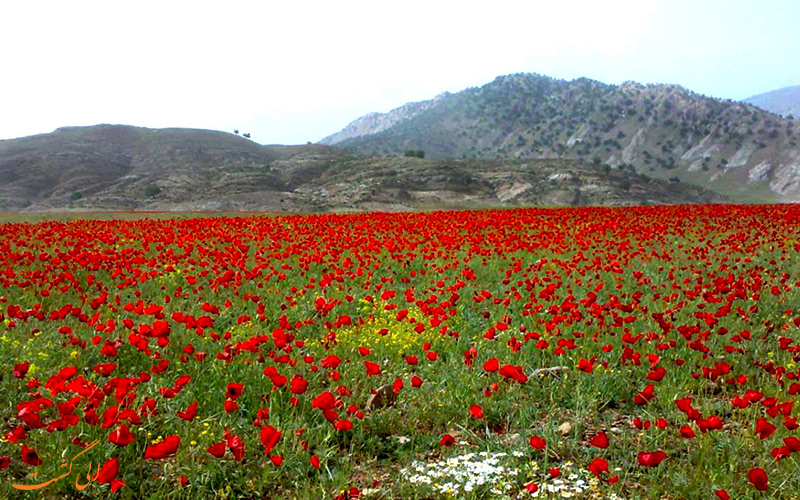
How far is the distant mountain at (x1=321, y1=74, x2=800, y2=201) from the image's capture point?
134125mm

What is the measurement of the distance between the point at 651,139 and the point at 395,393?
572 ft

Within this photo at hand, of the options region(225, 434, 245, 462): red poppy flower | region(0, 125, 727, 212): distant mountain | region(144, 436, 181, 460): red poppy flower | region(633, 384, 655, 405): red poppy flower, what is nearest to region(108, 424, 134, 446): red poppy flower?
region(144, 436, 181, 460): red poppy flower

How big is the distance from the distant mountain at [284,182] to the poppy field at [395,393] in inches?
1721

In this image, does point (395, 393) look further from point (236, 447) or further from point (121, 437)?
point (121, 437)

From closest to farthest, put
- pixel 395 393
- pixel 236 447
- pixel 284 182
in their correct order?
pixel 236 447, pixel 395 393, pixel 284 182

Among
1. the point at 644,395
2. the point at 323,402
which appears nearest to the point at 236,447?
the point at 323,402

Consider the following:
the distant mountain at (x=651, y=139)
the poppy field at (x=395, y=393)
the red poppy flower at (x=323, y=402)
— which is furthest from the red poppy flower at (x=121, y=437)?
the distant mountain at (x=651, y=139)

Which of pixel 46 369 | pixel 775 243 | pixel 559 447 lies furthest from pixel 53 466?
pixel 775 243

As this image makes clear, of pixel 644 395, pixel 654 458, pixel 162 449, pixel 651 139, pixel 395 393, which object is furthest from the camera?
pixel 651 139

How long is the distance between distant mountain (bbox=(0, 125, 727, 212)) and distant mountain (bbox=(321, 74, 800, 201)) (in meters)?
55.6

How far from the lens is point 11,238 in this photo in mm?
14344

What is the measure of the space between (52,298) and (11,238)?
7144 millimetres

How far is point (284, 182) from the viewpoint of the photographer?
69625 millimetres

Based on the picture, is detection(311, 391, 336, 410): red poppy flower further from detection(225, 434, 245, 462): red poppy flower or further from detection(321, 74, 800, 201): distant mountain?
detection(321, 74, 800, 201): distant mountain
